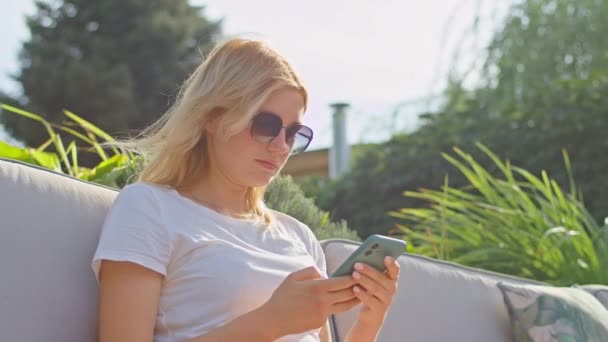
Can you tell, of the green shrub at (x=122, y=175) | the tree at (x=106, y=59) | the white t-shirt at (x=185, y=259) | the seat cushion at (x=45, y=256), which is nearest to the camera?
the seat cushion at (x=45, y=256)

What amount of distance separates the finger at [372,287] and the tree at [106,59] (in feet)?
61.9

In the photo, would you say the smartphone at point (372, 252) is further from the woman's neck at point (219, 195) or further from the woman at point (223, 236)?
the woman's neck at point (219, 195)

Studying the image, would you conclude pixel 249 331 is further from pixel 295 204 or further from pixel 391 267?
pixel 295 204

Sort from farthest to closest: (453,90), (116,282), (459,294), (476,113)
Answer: (453,90) → (476,113) → (459,294) → (116,282)

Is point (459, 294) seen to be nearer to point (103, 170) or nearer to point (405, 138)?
point (103, 170)

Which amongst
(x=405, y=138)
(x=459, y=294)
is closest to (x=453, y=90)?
(x=405, y=138)

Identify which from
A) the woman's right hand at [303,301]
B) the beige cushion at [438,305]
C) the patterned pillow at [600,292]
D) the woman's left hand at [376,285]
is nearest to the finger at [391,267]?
the woman's left hand at [376,285]

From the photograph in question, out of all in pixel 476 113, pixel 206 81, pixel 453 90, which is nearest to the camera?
pixel 206 81

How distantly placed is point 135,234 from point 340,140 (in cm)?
813

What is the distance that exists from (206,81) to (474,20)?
828 cm

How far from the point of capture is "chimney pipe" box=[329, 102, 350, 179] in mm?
9789

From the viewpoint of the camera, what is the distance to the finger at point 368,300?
68.8 inches

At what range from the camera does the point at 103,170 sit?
109 inches

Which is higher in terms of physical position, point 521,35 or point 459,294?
point 521,35
